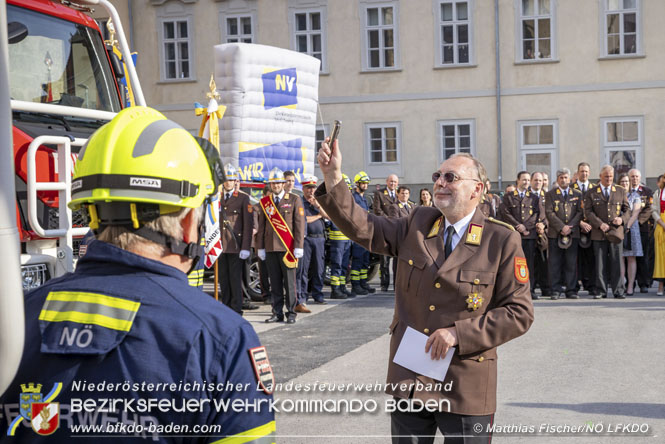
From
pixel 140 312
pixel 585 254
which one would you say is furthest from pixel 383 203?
pixel 140 312

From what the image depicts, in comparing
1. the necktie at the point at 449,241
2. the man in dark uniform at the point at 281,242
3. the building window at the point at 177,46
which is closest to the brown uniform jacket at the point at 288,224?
the man in dark uniform at the point at 281,242

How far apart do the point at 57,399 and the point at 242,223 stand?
10260mm

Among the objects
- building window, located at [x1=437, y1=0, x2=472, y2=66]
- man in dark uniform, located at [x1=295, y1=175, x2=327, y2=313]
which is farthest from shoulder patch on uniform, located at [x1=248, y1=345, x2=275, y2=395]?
building window, located at [x1=437, y1=0, x2=472, y2=66]

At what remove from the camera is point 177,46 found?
98.1 ft

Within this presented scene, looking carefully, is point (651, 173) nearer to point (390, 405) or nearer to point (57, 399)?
point (390, 405)

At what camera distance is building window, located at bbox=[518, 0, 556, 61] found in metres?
27.3

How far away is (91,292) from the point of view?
5.74ft

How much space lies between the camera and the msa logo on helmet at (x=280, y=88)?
16375 mm

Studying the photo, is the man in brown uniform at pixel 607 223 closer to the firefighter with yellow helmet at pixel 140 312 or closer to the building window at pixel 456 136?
the firefighter with yellow helmet at pixel 140 312

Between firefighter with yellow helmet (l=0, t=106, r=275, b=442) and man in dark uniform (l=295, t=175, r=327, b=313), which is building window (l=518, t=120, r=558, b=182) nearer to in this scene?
man in dark uniform (l=295, t=175, r=327, b=313)

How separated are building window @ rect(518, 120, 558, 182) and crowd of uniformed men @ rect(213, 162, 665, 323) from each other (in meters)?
13.0

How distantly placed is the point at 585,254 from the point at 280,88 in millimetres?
7070

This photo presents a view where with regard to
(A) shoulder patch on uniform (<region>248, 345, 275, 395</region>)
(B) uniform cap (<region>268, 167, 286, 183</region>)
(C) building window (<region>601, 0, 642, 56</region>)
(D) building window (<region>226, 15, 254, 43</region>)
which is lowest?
(A) shoulder patch on uniform (<region>248, 345, 275, 395</region>)

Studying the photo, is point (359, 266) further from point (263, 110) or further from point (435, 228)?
point (435, 228)
